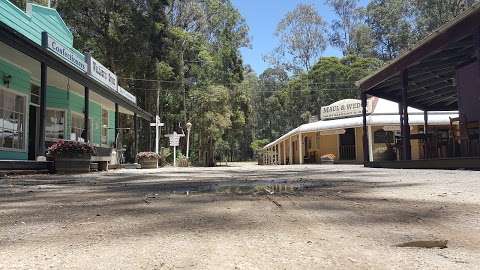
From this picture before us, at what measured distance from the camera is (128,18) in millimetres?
29047

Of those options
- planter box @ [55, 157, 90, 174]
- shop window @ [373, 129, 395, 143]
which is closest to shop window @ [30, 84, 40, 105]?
planter box @ [55, 157, 90, 174]

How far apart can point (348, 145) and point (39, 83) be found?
63.1 feet

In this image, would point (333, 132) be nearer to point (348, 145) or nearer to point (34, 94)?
point (348, 145)

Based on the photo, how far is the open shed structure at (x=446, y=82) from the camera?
9.73m

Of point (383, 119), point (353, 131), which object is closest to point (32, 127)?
point (383, 119)

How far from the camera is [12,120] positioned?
1279 cm

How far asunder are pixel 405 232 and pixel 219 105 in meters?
29.6

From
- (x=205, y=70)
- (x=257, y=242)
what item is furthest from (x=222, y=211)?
(x=205, y=70)

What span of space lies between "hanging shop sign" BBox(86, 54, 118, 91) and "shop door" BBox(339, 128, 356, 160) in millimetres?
15439

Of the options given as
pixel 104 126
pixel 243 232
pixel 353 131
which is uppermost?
pixel 353 131

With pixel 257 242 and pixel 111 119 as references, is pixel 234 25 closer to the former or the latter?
pixel 111 119

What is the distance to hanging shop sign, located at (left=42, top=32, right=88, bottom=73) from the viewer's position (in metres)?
11.6

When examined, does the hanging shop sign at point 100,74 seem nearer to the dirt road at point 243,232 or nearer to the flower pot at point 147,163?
the flower pot at point 147,163

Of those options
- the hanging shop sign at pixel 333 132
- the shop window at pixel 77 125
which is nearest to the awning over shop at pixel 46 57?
the shop window at pixel 77 125
